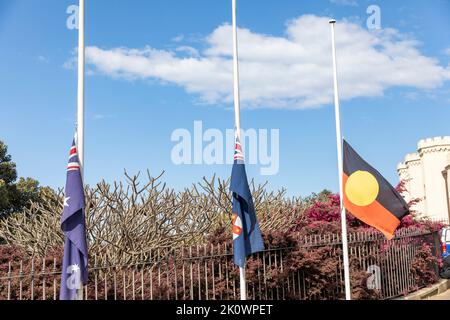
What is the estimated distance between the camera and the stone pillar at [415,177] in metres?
65.9

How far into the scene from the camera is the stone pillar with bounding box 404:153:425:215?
6594 centimetres

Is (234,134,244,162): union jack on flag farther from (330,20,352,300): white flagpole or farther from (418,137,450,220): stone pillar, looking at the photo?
(418,137,450,220): stone pillar

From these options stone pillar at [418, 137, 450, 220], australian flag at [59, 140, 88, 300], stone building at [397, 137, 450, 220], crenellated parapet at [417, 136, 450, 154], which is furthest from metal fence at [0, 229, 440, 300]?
crenellated parapet at [417, 136, 450, 154]

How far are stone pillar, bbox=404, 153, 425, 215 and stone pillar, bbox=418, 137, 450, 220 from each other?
14.0 ft

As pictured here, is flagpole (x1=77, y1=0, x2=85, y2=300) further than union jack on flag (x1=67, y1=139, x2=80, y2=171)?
Yes

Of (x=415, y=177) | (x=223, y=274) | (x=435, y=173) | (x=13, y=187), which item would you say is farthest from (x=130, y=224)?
(x=415, y=177)

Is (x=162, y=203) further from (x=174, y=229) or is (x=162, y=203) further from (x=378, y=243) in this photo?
(x=378, y=243)

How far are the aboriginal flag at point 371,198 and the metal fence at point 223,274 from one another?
1.43 meters

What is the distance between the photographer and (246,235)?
904cm

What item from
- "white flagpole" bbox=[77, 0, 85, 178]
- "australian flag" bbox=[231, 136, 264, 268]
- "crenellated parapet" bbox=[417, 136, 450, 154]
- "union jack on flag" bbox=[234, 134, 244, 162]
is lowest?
"australian flag" bbox=[231, 136, 264, 268]

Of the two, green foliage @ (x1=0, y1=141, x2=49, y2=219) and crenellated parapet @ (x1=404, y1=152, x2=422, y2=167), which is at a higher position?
crenellated parapet @ (x1=404, y1=152, x2=422, y2=167)

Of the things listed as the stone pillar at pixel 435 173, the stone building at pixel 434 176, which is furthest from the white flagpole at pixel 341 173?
the stone pillar at pixel 435 173

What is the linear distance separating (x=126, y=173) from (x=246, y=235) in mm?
3804

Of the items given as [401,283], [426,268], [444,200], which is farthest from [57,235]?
[444,200]
